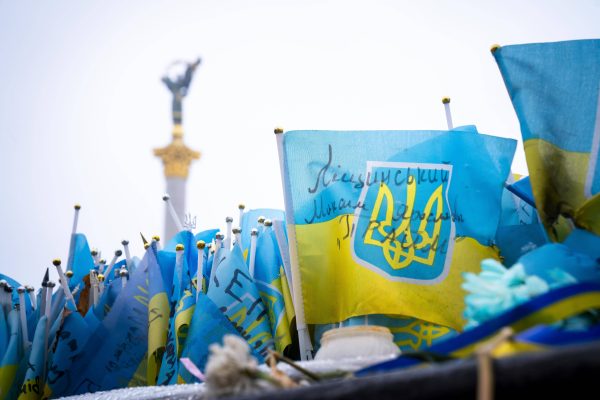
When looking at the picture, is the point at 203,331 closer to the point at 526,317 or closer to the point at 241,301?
the point at 241,301

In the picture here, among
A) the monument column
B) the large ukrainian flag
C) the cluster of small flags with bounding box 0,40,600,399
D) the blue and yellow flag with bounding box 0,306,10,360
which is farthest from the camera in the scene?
the monument column

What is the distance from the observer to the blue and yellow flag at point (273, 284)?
3.26m

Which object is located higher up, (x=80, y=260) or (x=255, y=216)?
(x=255, y=216)

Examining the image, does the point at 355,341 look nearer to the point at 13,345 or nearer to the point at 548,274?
the point at 548,274

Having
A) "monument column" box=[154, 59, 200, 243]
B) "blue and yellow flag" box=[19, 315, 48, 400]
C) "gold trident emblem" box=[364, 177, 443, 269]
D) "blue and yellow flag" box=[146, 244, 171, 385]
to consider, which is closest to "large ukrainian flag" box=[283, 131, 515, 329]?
"gold trident emblem" box=[364, 177, 443, 269]

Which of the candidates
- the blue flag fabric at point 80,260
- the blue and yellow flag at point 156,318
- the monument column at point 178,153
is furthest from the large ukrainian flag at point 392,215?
Answer: the monument column at point 178,153

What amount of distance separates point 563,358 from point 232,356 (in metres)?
0.65

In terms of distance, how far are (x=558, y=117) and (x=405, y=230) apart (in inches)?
31.9

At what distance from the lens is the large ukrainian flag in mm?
2857

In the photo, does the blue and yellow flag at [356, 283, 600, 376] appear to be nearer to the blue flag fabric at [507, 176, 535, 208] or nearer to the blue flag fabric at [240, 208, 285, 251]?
the blue flag fabric at [507, 176, 535, 208]

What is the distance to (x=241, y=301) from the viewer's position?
3.38 metres

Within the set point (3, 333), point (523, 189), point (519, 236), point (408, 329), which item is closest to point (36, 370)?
point (3, 333)

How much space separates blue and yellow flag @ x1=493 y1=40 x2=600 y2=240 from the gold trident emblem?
0.53 m

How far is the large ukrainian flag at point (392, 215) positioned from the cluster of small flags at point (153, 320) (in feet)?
1.33
